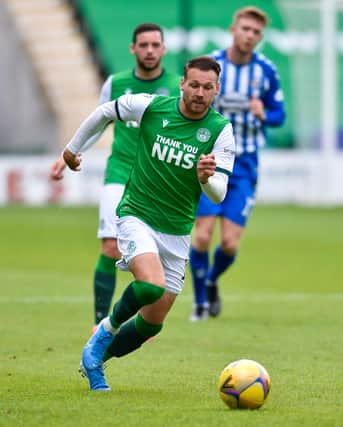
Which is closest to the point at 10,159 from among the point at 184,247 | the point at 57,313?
the point at 57,313

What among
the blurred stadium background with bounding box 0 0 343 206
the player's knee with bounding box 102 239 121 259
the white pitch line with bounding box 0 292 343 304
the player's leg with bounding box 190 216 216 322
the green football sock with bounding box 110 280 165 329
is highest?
the green football sock with bounding box 110 280 165 329

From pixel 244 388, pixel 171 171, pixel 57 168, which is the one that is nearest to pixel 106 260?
pixel 57 168

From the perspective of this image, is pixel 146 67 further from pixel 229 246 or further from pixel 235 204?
pixel 229 246

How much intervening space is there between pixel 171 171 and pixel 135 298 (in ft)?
2.76

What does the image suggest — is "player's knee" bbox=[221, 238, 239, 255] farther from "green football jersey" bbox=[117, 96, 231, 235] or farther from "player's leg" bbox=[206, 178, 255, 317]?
"green football jersey" bbox=[117, 96, 231, 235]

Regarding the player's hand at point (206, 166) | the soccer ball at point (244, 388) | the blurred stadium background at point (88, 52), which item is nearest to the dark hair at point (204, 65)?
the player's hand at point (206, 166)

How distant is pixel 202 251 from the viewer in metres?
10.8

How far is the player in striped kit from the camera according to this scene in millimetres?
10688

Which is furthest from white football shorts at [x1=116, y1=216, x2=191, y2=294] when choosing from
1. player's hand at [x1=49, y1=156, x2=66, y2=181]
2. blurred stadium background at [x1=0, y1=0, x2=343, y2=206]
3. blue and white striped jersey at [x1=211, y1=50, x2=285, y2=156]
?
blurred stadium background at [x1=0, y1=0, x2=343, y2=206]

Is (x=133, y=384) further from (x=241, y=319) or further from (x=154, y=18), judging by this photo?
(x=154, y=18)

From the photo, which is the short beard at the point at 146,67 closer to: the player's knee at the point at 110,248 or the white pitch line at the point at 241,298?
the player's knee at the point at 110,248

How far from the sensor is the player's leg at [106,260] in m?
9.09

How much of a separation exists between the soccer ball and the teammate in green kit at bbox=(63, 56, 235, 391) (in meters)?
0.76

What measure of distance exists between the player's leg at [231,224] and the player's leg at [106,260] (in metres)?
1.82
